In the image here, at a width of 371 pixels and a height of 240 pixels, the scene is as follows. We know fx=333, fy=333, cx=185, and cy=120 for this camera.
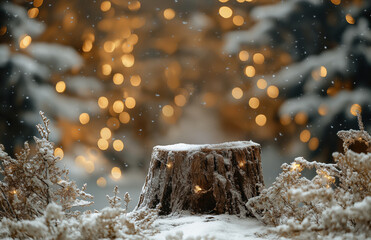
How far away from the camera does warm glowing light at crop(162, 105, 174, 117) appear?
221cm

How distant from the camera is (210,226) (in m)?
1.11

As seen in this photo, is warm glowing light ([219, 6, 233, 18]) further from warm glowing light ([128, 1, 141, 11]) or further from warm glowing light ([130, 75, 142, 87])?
warm glowing light ([130, 75, 142, 87])

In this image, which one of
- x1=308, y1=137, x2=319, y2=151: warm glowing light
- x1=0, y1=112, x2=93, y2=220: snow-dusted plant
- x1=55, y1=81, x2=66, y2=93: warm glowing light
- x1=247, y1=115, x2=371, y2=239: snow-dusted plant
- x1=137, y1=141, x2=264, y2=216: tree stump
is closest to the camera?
x1=247, y1=115, x2=371, y2=239: snow-dusted plant

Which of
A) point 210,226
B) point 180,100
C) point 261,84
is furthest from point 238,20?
point 210,226

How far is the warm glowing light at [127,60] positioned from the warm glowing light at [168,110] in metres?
0.37

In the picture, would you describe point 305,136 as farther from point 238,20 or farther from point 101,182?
point 101,182

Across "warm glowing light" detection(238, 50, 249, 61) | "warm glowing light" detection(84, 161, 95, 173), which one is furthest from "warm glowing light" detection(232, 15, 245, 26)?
"warm glowing light" detection(84, 161, 95, 173)

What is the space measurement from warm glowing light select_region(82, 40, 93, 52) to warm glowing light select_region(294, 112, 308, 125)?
1449mm

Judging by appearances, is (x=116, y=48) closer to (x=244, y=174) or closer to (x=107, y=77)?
(x=107, y=77)

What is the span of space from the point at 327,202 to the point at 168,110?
59.4 inches

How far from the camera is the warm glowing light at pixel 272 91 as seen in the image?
86.4 inches

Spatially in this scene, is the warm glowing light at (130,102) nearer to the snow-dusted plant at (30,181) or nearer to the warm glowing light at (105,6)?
the warm glowing light at (105,6)

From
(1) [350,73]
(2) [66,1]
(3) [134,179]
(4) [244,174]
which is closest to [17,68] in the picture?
(2) [66,1]

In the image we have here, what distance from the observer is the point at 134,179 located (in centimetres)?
221
